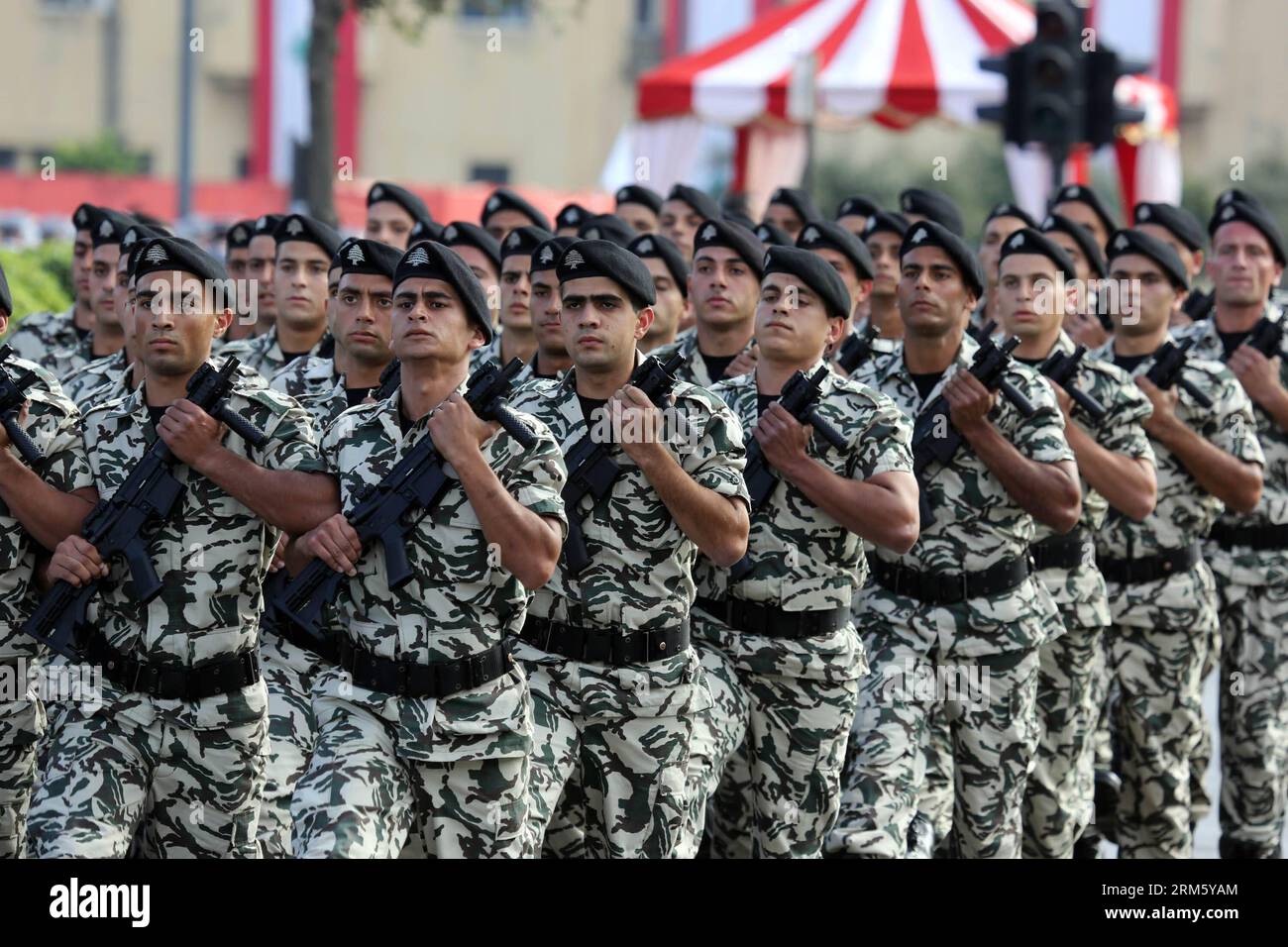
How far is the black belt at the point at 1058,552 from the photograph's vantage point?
31.6ft

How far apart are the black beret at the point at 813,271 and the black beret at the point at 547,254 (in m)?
0.74

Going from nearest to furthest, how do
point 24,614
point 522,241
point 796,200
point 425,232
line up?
1. point 24,614
2. point 522,241
3. point 425,232
4. point 796,200

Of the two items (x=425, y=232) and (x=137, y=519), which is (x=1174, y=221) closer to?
(x=425, y=232)

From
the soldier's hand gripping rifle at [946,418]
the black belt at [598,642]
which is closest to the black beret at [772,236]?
the soldier's hand gripping rifle at [946,418]

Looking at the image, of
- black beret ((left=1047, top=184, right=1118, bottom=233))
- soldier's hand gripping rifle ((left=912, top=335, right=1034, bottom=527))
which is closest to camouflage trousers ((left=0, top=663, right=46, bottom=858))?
soldier's hand gripping rifle ((left=912, top=335, right=1034, bottom=527))

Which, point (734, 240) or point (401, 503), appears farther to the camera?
point (734, 240)

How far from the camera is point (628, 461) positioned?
7441mm

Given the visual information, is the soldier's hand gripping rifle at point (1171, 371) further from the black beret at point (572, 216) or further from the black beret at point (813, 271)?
the black beret at point (572, 216)

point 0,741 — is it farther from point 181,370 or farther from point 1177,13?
point 1177,13

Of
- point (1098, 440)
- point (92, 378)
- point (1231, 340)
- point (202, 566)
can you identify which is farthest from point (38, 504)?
point (1231, 340)

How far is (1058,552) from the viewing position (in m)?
9.66

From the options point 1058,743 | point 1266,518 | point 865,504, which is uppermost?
point 865,504

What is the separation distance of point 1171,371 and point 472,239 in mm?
2848

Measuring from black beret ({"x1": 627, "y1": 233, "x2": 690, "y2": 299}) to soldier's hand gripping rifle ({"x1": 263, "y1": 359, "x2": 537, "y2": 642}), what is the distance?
3.35 m
